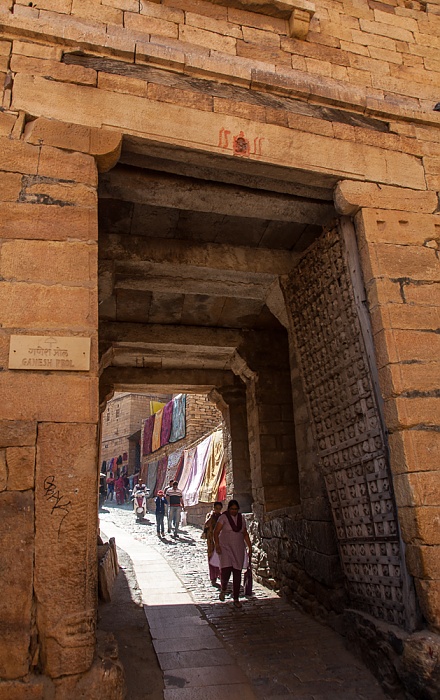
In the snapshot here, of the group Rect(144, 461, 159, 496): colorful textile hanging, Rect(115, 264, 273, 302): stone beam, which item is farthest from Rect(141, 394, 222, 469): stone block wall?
Rect(115, 264, 273, 302): stone beam

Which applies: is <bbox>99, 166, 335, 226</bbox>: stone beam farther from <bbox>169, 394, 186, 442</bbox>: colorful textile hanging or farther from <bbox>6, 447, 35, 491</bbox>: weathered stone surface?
<bbox>169, 394, 186, 442</bbox>: colorful textile hanging

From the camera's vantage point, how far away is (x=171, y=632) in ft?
14.3

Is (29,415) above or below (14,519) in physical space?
above

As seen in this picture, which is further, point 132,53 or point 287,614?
point 287,614

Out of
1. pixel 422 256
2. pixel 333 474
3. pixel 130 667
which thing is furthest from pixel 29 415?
pixel 422 256

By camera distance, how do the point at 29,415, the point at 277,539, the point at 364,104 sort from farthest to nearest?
the point at 277,539, the point at 364,104, the point at 29,415

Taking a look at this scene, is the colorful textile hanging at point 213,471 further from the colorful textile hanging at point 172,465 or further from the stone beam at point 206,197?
the stone beam at point 206,197

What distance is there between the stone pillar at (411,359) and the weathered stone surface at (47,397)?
1.98 meters

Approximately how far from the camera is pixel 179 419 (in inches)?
736

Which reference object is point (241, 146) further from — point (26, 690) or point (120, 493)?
point (120, 493)

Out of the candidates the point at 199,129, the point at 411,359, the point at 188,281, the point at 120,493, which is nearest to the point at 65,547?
the point at 411,359

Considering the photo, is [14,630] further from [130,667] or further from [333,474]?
[333,474]

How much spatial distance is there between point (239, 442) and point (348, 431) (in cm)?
441

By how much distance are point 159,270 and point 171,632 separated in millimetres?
3414
